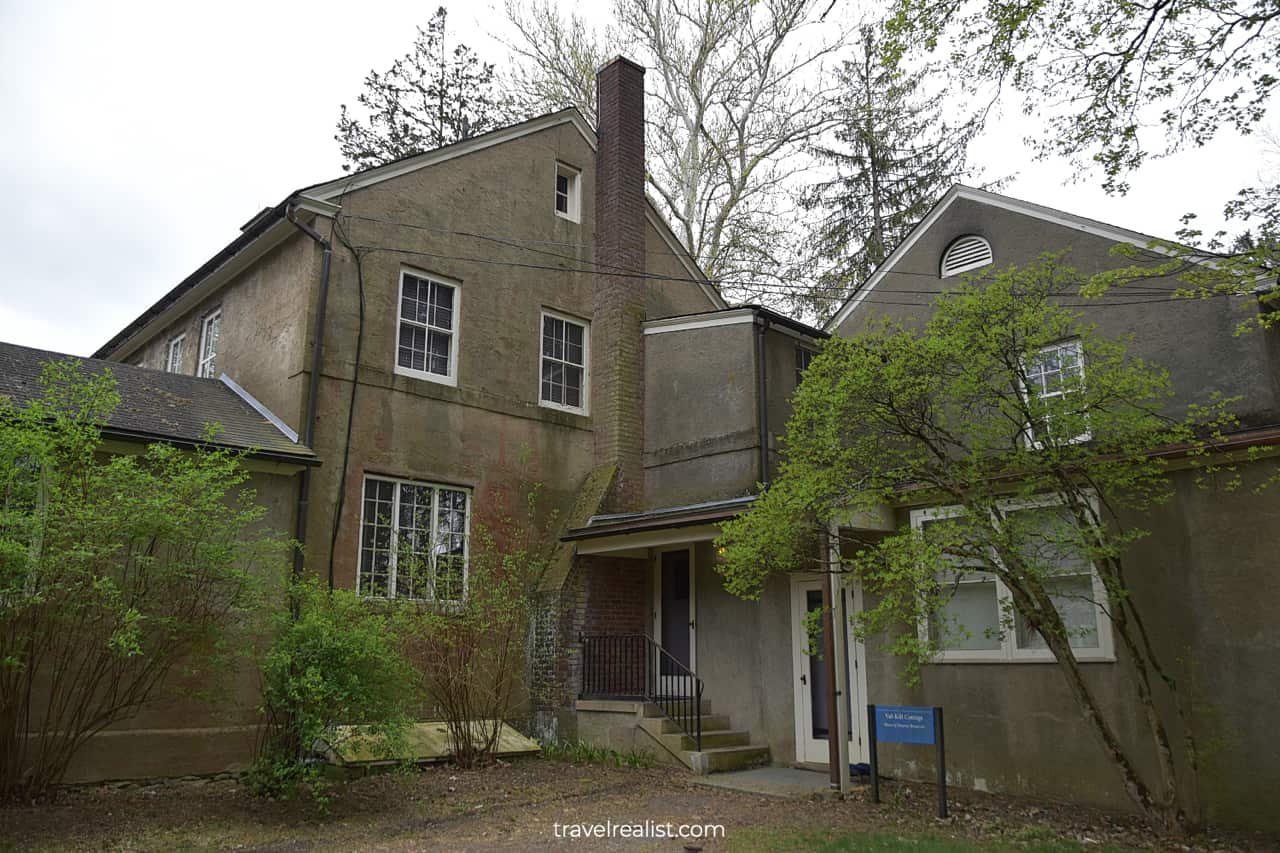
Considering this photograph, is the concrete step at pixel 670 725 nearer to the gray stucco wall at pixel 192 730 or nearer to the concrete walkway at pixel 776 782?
the concrete walkway at pixel 776 782

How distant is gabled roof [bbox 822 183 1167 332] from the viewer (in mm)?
12523

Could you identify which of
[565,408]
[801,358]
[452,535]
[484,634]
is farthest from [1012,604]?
[565,408]

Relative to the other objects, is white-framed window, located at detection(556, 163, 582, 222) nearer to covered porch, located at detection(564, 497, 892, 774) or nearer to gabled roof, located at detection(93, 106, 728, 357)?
gabled roof, located at detection(93, 106, 728, 357)

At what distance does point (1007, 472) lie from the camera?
8.21m

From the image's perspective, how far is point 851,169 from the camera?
2600cm

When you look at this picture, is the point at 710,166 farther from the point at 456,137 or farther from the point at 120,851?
the point at 120,851

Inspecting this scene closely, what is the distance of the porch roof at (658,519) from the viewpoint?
11430mm

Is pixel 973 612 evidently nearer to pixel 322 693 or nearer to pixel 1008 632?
pixel 1008 632

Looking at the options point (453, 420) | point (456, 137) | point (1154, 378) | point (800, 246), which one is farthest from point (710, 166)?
point (1154, 378)

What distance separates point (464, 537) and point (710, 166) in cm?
1493

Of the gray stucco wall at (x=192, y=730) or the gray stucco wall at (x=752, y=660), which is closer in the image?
the gray stucco wall at (x=192, y=730)

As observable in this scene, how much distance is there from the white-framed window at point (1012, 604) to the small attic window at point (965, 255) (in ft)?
18.2

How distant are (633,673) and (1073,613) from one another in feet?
20.5

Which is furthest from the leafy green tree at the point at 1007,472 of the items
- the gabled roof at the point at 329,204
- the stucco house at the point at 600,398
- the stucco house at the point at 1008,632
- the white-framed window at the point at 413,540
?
the gabled roof at the point at 329,204
